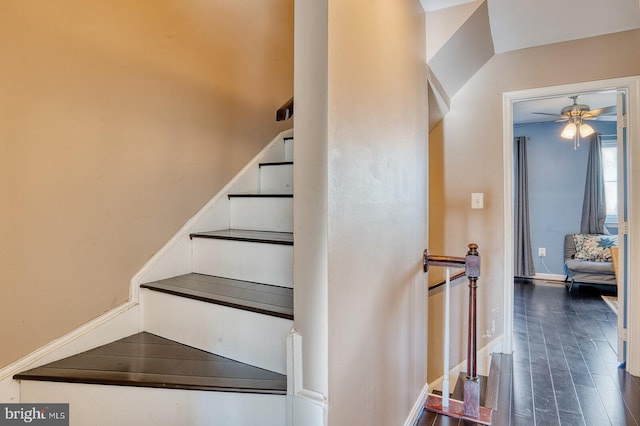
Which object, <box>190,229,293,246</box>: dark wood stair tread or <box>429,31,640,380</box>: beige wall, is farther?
<box>429,31,640,380</box>: beige wall

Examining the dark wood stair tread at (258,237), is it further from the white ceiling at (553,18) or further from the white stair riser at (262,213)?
the white ceiling at (553,18)

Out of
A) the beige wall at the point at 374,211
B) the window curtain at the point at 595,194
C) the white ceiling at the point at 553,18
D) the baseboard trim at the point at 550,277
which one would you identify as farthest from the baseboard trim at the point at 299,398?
the window curtain at the point at 595,194

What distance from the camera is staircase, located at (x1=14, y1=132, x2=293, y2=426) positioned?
111 centimetres

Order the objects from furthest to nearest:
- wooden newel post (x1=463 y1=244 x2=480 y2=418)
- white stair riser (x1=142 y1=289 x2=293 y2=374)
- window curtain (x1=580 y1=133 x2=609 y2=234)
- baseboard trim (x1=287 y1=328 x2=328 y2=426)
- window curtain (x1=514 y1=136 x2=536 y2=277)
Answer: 1. window curtain (x1=514 y1=136 x2=536 y2=277)
2. window curtain (x1=580 y1=133 x2=609 y2=234)
3. wooden newel post (x1=463 y1=244 x2=480 y2=418)
4. white stair riser (x1=142 y1=289 x2=293 y2=374)
5. baseboard trim (x1=287 y1=328 x2=328 y2=426)

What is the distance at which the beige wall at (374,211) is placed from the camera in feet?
3.29

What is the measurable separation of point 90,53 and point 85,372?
121 centimetres

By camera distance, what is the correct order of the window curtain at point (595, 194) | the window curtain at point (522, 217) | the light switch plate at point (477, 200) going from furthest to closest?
the window curtain at point (522, 217) → the window curtain at point (595, 194) → the light switch plate at point (477, 200)

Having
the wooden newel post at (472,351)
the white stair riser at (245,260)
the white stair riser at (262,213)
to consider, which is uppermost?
the white stair riser at (262,213)

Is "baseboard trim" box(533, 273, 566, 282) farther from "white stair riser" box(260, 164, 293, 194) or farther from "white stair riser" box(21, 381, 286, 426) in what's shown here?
"white stair riser" box(21, 381, 286, 426)

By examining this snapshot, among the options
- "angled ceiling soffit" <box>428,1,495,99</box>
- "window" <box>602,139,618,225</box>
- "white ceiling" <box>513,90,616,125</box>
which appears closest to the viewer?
"angled ceiling soffit" <box>428,1,495,99</box>

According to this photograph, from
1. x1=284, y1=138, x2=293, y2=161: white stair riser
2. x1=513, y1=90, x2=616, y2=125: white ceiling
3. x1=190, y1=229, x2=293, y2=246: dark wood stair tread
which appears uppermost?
x1=513, y1=90, x2=616, y2=125: white ceiling

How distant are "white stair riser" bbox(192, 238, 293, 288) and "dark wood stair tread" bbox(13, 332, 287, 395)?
0.38 meters

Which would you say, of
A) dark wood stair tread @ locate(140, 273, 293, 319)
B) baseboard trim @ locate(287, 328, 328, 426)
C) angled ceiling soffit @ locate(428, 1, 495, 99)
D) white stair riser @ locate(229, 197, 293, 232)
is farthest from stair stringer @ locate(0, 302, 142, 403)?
angled ceiling soffit @ locate(428, 1, 495, 99)

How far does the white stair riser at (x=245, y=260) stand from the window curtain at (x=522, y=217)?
523 cm
